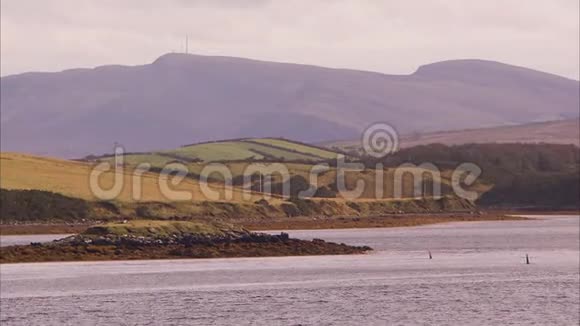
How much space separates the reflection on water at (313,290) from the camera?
122ft

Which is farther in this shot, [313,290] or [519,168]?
[519,168]

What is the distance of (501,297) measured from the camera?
42.2 metres

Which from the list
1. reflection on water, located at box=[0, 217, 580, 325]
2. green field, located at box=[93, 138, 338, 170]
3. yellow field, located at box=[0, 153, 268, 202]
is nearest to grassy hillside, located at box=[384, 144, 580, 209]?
green field, located at box=[93, 138, 338, 170]

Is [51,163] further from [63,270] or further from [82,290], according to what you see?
[82,290]

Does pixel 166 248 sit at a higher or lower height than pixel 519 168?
lower

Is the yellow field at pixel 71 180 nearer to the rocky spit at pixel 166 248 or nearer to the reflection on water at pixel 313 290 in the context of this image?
the rocky spit at pixel 166 248

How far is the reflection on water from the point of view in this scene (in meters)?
37.2

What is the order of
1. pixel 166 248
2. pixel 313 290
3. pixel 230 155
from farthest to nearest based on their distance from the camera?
1. pixel 230 155
2. pixel 166 248
3. pixel 313 290

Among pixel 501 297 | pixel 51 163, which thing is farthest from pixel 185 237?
pixel 51 163

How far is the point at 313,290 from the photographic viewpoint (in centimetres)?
4500

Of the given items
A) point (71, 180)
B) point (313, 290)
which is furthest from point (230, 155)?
point (313, 290)

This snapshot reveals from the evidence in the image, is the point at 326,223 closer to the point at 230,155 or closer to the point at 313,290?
the point at 313,290

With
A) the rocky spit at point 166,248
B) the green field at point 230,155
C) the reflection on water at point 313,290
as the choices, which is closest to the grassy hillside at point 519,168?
the green field at point 230,155

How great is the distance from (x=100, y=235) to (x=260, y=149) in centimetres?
13218
